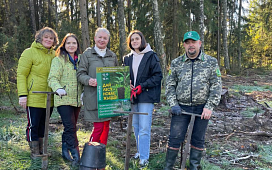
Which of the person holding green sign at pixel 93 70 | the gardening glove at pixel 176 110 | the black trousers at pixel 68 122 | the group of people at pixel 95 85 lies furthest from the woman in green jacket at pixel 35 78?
the gardening glove at pixel 176 110

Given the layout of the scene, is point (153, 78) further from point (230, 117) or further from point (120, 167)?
point (230, 117)

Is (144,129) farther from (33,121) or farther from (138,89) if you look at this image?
(33,121)

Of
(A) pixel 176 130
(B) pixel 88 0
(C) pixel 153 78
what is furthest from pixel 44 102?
(B) pixel 88 0

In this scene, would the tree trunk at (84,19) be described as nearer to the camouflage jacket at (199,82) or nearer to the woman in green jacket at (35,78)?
the woman in green jacket at (35,78)

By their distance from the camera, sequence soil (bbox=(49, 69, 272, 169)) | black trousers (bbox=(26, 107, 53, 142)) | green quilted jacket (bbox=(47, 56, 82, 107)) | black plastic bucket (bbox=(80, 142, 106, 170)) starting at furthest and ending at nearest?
soil (bbox=(49, 69, 272, 169))
black trousers (bbox=(26, 107, 53, 142))
green quilted jacket (bbox=(47, 56, 82, 107))
black plastic bucket (bbox=(80, 142, 106, 170))

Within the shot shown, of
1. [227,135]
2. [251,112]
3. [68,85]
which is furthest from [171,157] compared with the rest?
[251,112]

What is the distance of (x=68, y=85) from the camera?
143 inches

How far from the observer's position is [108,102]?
3.49m

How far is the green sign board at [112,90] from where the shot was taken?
342 centimetres

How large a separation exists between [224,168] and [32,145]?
338 cm

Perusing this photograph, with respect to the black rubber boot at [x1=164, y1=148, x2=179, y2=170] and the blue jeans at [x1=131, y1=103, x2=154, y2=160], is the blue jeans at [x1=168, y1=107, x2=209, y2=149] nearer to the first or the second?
the black rubber boot at [x1=164, y1=148, x2=179, y2=170]

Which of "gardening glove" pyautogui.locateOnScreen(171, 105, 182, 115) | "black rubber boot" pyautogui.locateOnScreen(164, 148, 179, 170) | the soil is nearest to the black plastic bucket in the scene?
the soil

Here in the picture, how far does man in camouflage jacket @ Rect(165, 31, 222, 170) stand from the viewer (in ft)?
10.9

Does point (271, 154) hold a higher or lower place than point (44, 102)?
lower
